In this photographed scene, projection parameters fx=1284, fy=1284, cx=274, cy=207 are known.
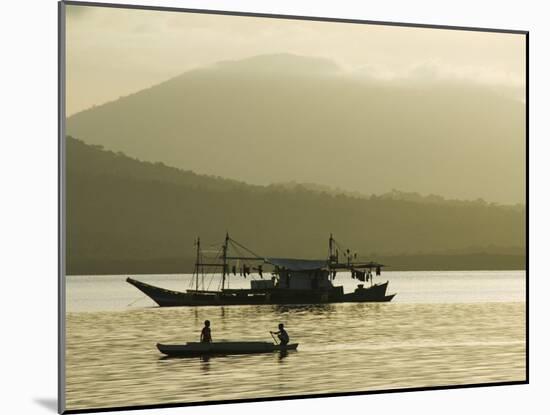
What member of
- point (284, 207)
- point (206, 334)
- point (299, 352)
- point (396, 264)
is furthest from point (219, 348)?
point (396, 264)

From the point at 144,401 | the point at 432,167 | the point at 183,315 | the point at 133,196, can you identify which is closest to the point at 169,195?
the point at 133,196

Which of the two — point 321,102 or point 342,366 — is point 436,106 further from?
point 342,366

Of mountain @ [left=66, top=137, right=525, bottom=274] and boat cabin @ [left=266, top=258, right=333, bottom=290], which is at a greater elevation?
mountain @ [left=66, top=137, right=525, bottom=274]

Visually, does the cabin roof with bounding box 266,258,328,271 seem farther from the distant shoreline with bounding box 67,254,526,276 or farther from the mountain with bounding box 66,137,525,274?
the distant shoreline with bounding box 67,254,526,276

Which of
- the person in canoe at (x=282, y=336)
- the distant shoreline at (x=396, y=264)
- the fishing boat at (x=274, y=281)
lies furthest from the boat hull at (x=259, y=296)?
the person in canoe at (x=282, y=336)

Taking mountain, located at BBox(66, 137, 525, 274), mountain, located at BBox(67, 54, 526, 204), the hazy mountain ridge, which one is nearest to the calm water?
mountain, located at BBox(66, 137, 525, 274)

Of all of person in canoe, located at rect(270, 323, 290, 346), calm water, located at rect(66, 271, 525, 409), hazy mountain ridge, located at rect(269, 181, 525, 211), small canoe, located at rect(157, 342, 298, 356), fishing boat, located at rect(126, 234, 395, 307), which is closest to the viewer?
calm water, located at rect(66, 271, 525, 409)
